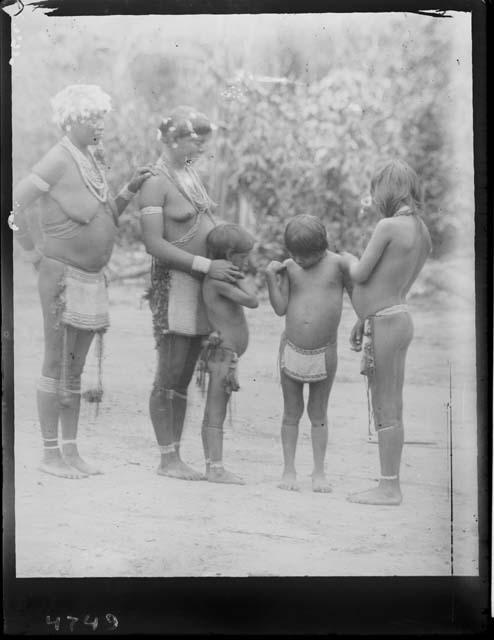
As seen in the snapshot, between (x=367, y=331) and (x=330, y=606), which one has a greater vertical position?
(x=367, y=331)

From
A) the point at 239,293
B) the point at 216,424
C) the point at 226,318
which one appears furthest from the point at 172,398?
the point at 239,293

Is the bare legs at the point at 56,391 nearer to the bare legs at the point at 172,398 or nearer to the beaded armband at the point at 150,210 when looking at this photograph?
the bare legs at the point at 172,398

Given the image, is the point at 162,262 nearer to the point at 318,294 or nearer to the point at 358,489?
the point at 318,294

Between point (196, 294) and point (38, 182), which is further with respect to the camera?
point (196, 294)

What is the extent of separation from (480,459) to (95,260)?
6.54ft

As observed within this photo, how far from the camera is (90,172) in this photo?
19.8ft

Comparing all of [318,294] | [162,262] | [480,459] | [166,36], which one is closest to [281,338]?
[318,294]

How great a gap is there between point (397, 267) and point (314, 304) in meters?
0.42

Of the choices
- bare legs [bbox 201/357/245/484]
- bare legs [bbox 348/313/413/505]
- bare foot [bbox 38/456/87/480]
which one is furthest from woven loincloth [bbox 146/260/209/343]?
bare legs [bbox 348/313/413/505]

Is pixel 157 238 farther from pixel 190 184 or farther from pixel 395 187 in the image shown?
pixel 395 187

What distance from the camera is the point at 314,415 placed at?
605 centimetres

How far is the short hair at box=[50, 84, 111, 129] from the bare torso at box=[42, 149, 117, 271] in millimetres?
168

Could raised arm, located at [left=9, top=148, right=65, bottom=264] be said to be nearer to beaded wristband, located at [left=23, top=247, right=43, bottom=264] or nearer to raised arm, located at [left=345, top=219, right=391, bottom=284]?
beaded wristband, located at [left=23, top=247, right=43, bottom=264]

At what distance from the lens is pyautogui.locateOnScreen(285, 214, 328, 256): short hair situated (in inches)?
237
